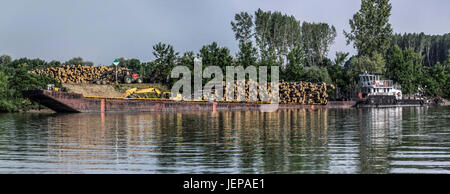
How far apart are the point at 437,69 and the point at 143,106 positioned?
8401 cm

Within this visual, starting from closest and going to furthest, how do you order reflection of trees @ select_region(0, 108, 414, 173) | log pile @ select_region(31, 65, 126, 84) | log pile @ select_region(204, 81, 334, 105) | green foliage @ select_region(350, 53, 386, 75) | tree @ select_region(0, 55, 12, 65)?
reflection of trees @ select_region(0, 108, 414, 173), log pile @ select_region(31, 65, 126, 84), log pile @ select_region(204, 81, 334, 105), green foliage @ select_region(350, 53, 386, 75), tree @ select_region(0, 55, 12, 65)

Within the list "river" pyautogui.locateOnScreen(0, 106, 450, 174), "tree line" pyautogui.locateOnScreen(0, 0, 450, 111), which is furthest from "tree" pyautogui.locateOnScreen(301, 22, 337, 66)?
"river" pyautogui.locateOnScreen(0, 106, 450, 174)

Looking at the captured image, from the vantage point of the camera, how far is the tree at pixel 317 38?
117500 mm

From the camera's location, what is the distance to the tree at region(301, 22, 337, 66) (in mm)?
117500

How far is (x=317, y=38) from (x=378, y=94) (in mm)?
39757

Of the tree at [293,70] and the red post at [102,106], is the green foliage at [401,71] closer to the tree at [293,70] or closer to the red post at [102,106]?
the tree at [293,70]

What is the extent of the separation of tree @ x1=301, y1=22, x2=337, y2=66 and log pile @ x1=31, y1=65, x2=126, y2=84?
186 ft

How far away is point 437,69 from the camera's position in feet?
382

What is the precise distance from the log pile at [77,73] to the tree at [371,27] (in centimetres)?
4324

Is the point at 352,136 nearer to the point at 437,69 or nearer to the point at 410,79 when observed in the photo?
the point at 410,79

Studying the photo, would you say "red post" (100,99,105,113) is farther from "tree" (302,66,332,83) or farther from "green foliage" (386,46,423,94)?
"green foliage" (386,46,423,94)

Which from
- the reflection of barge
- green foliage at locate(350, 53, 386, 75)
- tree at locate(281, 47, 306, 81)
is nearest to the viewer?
the reflection of barge

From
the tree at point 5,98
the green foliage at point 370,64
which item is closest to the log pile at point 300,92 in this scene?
the green foliage at point 370,64
